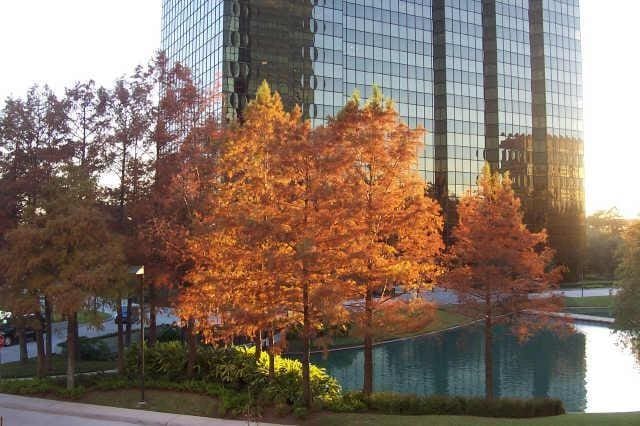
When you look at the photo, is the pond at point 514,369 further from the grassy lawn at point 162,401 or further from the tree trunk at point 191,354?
the grassy lawn at point 162,401

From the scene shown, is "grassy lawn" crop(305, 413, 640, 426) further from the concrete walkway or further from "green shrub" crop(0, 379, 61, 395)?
"green shrub" crop(0, 379, 61, 395)

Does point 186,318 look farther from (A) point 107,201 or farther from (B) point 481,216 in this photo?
(B) point 481,216

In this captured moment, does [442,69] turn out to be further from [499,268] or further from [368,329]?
[368,329]

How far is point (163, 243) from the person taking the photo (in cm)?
2147

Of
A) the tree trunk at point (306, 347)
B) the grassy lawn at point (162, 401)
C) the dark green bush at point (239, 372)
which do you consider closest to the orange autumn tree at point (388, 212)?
the tree trunk at point (306, 347)

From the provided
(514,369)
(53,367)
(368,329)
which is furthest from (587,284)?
(53,367)

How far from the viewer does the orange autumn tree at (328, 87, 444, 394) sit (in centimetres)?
1933

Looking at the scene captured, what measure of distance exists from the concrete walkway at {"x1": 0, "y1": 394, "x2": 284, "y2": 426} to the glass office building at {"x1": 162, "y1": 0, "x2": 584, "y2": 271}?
154 feet

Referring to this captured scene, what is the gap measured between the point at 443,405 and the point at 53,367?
19018 mm

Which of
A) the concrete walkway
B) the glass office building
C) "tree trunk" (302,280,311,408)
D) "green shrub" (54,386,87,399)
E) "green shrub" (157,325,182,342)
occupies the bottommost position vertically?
"green shrub" (157,325,182,342)

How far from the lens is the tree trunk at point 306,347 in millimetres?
18375

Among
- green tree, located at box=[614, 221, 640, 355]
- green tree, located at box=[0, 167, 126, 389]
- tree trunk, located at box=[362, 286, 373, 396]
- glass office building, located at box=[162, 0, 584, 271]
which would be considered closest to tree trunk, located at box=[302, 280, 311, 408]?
tree trunk, located at box=[362, 286, 373, 396]

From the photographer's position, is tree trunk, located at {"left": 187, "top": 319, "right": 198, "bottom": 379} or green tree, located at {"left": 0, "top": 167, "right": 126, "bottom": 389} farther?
tree trunk, located at {"left": 187, "top": 319, "right": 198, "bottom": 379}

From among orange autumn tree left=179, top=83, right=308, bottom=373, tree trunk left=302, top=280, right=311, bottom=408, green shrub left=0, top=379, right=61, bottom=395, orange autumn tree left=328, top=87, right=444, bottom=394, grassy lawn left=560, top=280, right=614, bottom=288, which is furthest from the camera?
grassy lawn left=560, top=280, right=614, bottom=288
